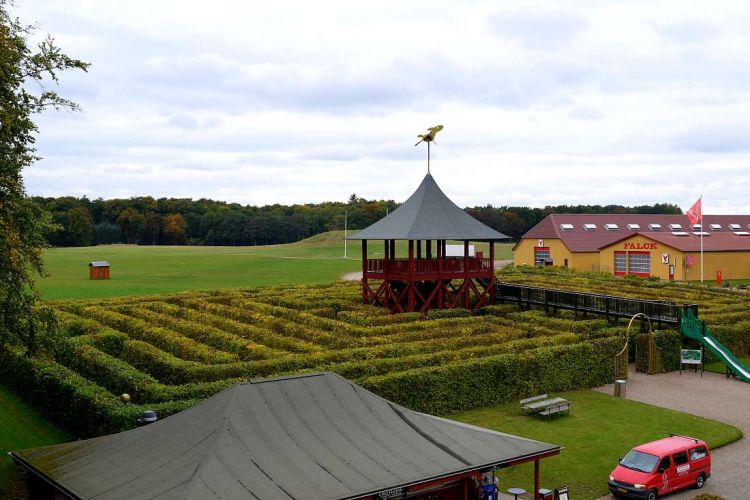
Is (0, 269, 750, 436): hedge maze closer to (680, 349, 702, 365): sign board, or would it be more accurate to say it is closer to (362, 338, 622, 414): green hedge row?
(362, 338, 622, 414): green hedge row

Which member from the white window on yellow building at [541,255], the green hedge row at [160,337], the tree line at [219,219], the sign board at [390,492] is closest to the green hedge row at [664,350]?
the green hedge row at [160,337]

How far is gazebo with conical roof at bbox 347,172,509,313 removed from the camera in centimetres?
4119

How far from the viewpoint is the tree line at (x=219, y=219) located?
145125 millimetres

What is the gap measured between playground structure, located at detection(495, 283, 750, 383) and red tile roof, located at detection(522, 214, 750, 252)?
31620 mm

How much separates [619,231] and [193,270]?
156ft

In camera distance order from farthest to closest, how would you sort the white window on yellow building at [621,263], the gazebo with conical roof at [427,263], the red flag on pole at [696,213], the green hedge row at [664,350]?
the white window on yellow building at [621,263] < the red flag on pole at [696,213] < the gazebo with conical roof at [427,263] < the green hedge row at [664,350]

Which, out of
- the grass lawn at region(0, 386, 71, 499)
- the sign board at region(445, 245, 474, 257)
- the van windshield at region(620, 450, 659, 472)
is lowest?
the grass lawn at region(0, 386, 71, 499)

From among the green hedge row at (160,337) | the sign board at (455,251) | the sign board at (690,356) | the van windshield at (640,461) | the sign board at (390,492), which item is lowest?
the van windshield at (640,461)

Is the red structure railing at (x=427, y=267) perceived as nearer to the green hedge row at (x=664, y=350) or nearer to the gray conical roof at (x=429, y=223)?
the gray conical roof at (x=429, y=223)

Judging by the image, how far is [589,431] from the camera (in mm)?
22906

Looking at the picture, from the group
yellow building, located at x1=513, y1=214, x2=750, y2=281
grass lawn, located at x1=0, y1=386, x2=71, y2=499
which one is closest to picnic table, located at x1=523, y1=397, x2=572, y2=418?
grass lawn, located at x1=0, y1=386, x2=71, y2=499

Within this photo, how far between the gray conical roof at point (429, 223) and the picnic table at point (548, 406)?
1770cm

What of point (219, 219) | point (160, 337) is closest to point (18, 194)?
point (160, 337)

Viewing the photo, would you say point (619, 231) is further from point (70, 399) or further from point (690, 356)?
point (70, 399)
